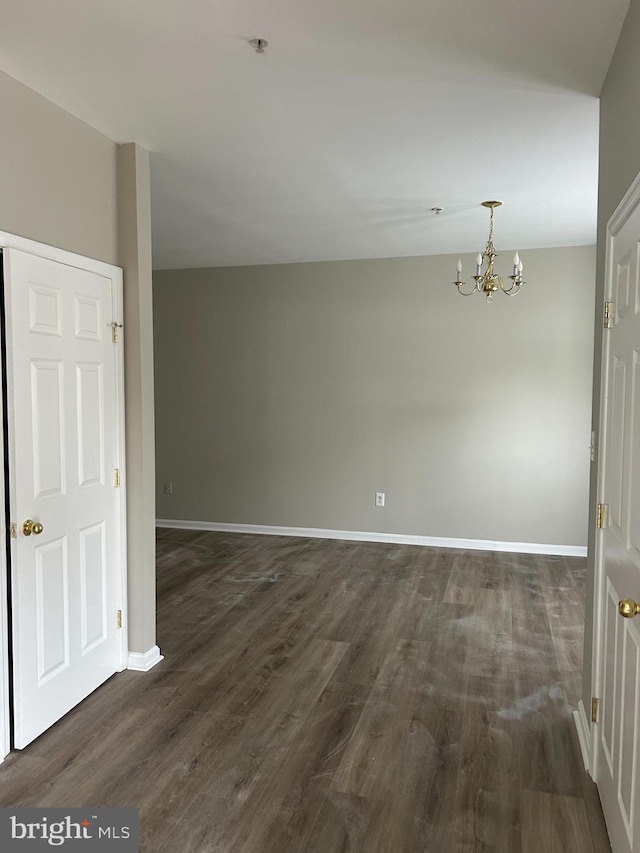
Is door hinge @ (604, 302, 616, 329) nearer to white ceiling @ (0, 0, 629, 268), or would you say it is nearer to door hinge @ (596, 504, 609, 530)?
door hinge @ (596, 504, 609, 530)

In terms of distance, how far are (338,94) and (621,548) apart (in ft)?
6.82

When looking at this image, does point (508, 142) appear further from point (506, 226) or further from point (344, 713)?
point (344, 713)

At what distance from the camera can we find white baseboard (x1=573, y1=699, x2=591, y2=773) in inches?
96.8

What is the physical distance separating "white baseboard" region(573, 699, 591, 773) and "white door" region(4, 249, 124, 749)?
2.24 metres

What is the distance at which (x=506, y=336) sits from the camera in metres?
5.64

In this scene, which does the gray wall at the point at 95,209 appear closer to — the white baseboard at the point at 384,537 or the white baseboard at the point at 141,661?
the white baseboard at the point at 141,661

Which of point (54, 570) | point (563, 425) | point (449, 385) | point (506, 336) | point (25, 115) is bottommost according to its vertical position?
point (54, 570)

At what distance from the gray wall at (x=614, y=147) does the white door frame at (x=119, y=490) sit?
88.8 inches

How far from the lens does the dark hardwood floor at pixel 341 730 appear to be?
7.06 ft

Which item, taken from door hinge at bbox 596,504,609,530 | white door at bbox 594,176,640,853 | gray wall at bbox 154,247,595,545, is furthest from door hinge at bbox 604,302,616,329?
gray wall at bbox 154,247,595,545

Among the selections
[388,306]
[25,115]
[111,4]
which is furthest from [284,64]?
[388,306]

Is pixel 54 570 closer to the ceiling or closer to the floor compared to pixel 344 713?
closer to the ceiling

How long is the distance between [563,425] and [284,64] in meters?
4.16

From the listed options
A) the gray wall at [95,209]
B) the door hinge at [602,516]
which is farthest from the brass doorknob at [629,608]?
the gray wall at [95,209]
